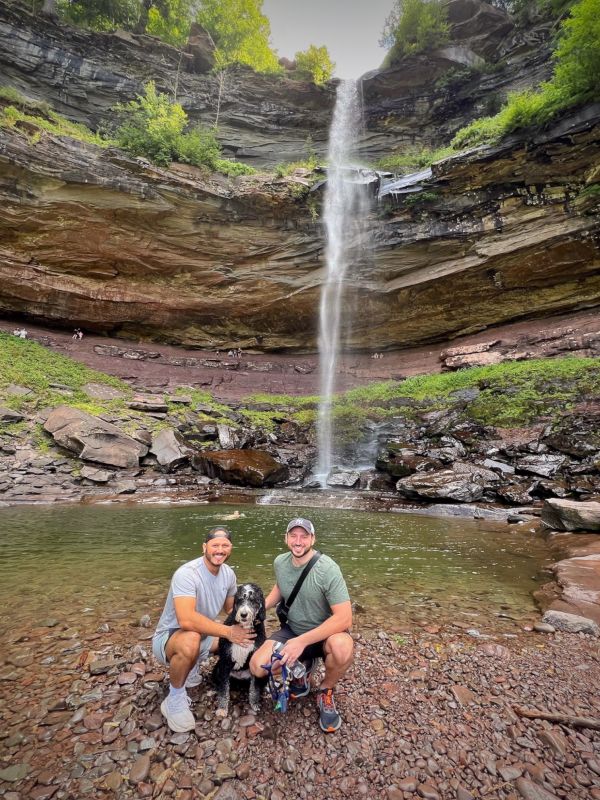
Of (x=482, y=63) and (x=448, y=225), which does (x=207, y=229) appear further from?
(x=482, y=63)

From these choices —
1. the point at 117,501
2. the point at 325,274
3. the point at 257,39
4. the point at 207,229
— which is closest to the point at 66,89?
the point at 207,229

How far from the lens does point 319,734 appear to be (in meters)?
2.34

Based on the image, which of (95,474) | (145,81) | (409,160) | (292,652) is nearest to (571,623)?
Answer: (292,652)

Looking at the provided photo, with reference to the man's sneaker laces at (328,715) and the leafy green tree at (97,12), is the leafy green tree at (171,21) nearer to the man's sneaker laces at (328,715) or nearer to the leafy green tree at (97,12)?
the leafy green tree at (97,12)

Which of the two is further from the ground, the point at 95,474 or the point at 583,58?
the point at 583,58

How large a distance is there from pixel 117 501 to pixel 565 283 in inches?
965

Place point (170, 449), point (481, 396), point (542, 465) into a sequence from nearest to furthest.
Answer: point (542, 465)
point (170, 449)
point (481, 396)

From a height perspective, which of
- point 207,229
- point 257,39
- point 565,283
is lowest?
point 565,283

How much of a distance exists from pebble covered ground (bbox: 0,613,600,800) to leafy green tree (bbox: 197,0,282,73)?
42.2 m

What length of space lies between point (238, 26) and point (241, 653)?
45886 millimetres

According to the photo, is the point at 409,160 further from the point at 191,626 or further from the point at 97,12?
the point at 191,626

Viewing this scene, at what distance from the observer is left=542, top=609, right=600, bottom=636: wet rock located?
3682mm

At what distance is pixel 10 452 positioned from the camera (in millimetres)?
12992

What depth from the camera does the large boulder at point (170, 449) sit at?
14633 millimetres
